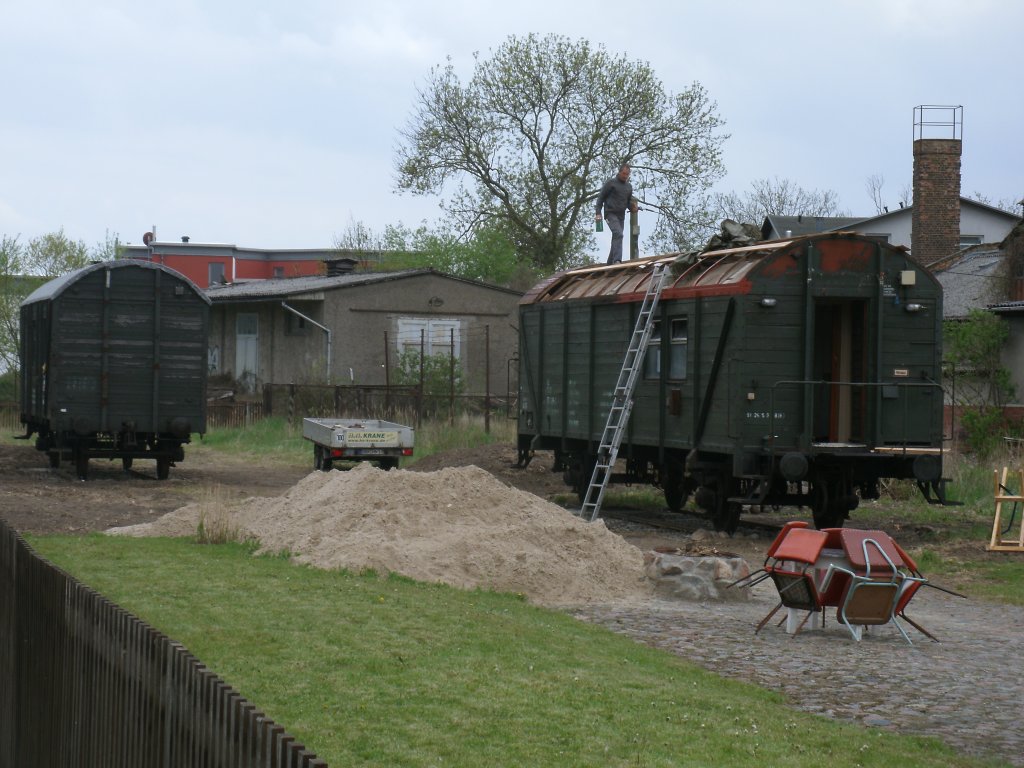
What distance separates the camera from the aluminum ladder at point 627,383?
19781mm

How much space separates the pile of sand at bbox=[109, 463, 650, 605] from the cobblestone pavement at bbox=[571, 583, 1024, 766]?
0.95m

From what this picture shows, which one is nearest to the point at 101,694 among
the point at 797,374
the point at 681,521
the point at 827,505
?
the point at 797,374

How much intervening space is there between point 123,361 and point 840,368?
13189 mm

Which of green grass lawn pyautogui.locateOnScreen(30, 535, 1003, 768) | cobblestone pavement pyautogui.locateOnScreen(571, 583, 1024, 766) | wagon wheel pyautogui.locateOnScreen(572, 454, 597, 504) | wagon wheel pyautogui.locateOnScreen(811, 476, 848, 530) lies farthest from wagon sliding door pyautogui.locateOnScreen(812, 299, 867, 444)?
green grass lawn pyautogui.locateOnScreen(30, 535, 1003, 768)

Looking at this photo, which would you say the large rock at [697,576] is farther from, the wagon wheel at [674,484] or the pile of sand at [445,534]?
the wagon wheel at [674,484]

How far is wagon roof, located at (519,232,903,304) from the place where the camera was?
713 inches

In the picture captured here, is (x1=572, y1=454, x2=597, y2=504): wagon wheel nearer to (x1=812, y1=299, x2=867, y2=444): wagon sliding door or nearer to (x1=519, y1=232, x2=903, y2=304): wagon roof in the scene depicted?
(x1=519, y1=232, x2=903, y2=304): wagon roof

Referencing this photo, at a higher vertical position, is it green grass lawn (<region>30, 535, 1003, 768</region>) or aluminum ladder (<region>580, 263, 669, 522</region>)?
aluminum ladder (<region>580, 263, 669, 522</region>)

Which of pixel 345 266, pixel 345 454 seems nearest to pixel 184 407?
pixel 345 454

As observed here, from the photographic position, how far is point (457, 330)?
44.2 meters

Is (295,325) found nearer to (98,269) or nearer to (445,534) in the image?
(98,269)

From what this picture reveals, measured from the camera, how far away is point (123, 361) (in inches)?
991

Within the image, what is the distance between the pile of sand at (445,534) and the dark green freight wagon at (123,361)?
8.78 meters

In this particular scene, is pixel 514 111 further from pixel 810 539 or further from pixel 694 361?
pixel 810 539
